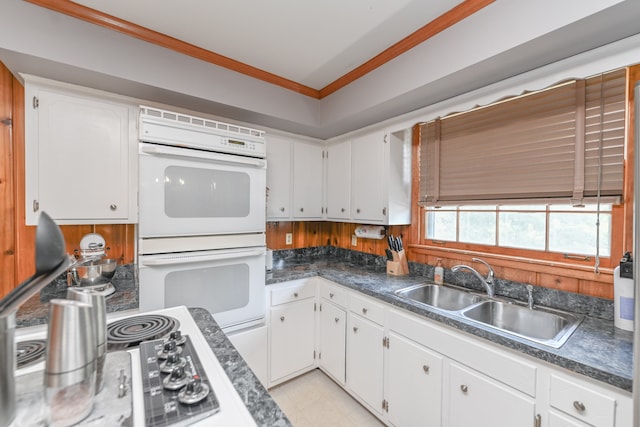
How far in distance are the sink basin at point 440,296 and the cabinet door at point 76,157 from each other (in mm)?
1956

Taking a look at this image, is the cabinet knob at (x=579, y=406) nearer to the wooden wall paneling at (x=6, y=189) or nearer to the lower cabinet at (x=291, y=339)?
the lower cabinet at (x=291, y=339)

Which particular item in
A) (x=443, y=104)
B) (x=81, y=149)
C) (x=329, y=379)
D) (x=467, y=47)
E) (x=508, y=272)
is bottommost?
(x=329, y=379)

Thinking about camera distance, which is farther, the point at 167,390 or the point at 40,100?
the point at 40,100

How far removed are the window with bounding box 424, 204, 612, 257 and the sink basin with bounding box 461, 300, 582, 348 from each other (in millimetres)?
367

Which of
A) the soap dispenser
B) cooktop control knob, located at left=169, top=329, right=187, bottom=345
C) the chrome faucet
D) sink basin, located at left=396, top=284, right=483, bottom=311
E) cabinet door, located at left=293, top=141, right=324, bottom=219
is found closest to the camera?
cooktop control knob, located at left=169, top=329, right=187, bottom=345

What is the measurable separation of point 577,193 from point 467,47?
0.96 meters

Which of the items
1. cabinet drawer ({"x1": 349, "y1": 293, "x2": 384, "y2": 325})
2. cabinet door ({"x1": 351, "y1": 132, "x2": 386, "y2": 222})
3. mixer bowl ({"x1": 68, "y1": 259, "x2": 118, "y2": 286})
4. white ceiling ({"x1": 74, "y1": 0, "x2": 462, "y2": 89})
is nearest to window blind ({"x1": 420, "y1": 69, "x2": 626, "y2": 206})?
cabinet door ({"x1": 351, "y1": 132, "x2": 386, "y2": 222})

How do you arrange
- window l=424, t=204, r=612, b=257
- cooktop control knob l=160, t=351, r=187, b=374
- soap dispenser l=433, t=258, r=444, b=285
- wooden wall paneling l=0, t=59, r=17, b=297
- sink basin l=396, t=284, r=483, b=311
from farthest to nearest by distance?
soap dispenser l=433, t=258, r=444, b=285, sink basin l=396, t=284, r=483, b=311, wooden wall paneling l=0, t=59, r=17, b=297, window l=424, t=204, r=612, b=257, cooktop control knob l=160, t=351, r=187, b=374

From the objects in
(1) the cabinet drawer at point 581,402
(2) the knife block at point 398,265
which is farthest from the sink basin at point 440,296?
(1) the cabinet drawer at point 581,402

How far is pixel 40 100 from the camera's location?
5.01ft

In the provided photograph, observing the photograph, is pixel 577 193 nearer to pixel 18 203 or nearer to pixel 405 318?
pixel 405 318

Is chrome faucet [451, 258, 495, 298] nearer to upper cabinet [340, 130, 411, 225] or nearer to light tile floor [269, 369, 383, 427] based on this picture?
upper cabinet [340, 130, 411, 225]

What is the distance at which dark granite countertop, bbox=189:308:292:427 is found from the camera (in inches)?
25.4

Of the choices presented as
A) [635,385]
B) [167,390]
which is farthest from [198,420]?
[635,385]
